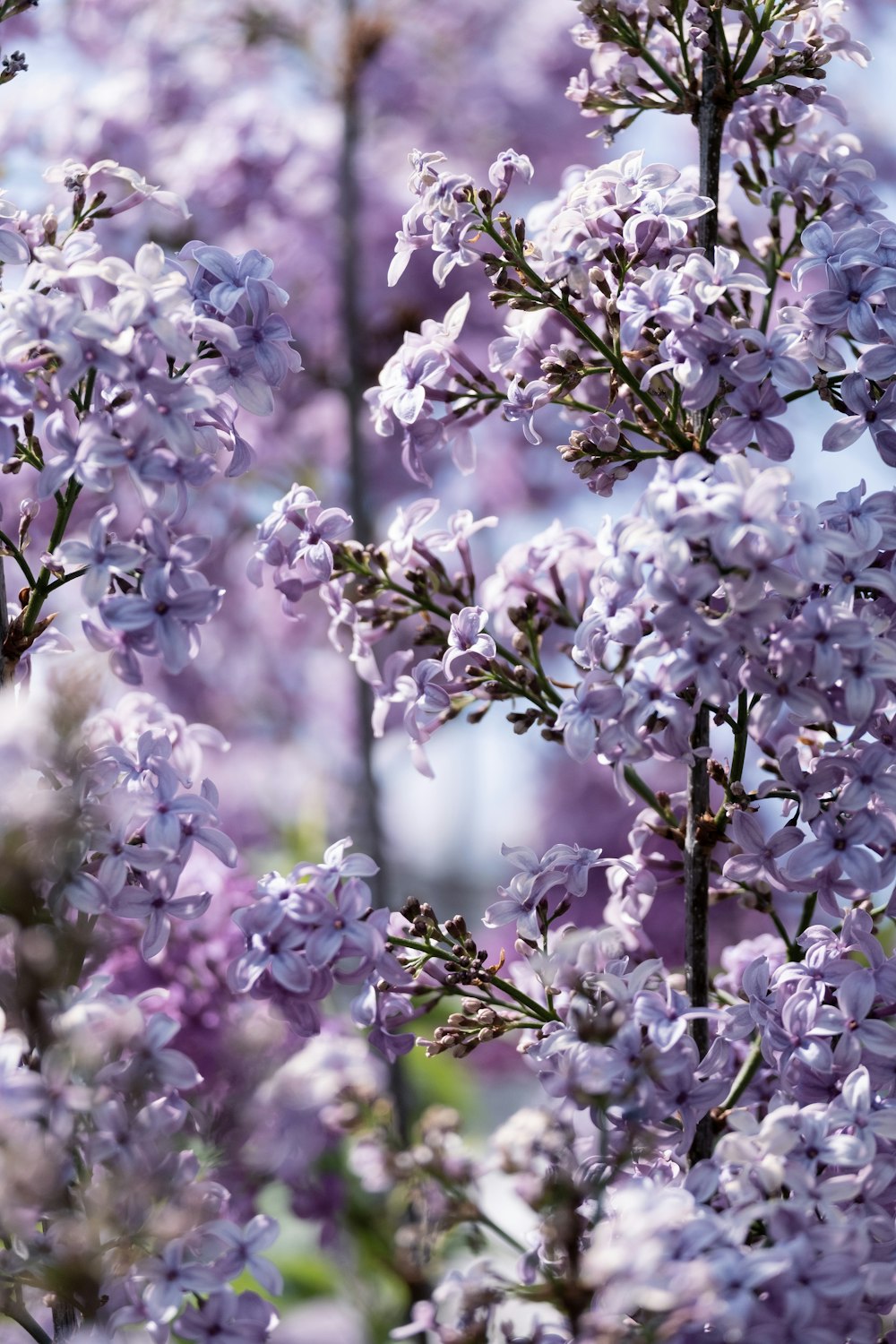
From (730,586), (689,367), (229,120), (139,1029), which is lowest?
(139,1029)

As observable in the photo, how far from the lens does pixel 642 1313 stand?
1.04 m

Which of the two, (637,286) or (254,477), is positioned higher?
(254,477)

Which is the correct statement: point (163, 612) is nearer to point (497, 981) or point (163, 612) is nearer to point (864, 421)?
point (497, 981)

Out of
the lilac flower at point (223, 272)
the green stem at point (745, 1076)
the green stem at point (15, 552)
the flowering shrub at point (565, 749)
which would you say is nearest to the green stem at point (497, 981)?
the flowering shrub at point (565, 749)

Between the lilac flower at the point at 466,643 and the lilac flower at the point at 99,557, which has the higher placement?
the lilac flower at the point at 466,643

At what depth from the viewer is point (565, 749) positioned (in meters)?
1.26

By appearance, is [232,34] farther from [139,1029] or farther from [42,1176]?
[42,1176]

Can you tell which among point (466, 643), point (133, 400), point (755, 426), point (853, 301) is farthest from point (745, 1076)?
point (133, 400)

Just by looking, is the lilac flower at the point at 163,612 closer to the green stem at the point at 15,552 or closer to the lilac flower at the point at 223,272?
the green stem at the point at 15,552

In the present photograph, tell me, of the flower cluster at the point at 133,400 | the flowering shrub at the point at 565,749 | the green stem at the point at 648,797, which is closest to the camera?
the flowering shrub at the point at 565,749

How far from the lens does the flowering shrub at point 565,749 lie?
99cm

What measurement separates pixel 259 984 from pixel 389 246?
2.22m

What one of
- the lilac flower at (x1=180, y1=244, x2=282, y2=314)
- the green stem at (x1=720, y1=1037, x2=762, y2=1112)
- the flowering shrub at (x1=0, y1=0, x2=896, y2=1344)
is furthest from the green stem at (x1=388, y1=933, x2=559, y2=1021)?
the lilac flower at (x1=180, y1=244, x2=282, y2=314)

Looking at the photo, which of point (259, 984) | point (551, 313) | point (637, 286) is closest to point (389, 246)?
point (551, 313)
